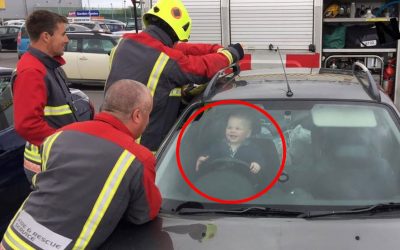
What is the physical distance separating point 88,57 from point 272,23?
25.4 feet

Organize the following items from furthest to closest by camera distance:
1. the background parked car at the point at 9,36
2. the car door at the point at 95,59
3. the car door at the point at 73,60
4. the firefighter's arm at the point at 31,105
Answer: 1. the background parked car at the point at 9,36
2. the car door at the point at 73,60
3. the car door at the point at 95,59
4. the firefighter's arm at the point at 31,105

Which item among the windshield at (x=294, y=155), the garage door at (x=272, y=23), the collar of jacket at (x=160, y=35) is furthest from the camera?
the garage door at (x=272, y=23)

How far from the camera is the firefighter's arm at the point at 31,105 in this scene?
2.95 m

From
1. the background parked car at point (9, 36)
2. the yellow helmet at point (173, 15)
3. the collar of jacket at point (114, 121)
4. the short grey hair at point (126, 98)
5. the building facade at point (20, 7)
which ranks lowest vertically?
the background parked car at point (9, 36)

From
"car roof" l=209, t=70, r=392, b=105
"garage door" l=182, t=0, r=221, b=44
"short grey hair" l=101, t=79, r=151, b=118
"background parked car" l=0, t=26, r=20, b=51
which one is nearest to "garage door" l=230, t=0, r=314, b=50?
"garage door" l=182, t=0, r=221, b=44

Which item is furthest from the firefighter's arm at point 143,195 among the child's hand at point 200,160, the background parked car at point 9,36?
the background parked car at point 9,36

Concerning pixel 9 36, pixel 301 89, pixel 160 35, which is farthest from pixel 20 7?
pixel 301 89

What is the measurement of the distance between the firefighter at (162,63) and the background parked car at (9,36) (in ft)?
89.6

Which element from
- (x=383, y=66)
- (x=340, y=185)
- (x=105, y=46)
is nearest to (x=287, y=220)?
(x=340, y=185)

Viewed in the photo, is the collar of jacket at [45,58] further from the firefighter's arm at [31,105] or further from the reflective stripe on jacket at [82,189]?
the reflective stripe on jacket at [82,189]

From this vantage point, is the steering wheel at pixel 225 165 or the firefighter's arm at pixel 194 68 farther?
the firefighter's arm at pixel 194 68

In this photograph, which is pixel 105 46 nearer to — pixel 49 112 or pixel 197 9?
pixel 197 9

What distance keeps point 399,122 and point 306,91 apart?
0.53 m

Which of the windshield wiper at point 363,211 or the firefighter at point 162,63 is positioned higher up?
the firefighter at point 162,63
